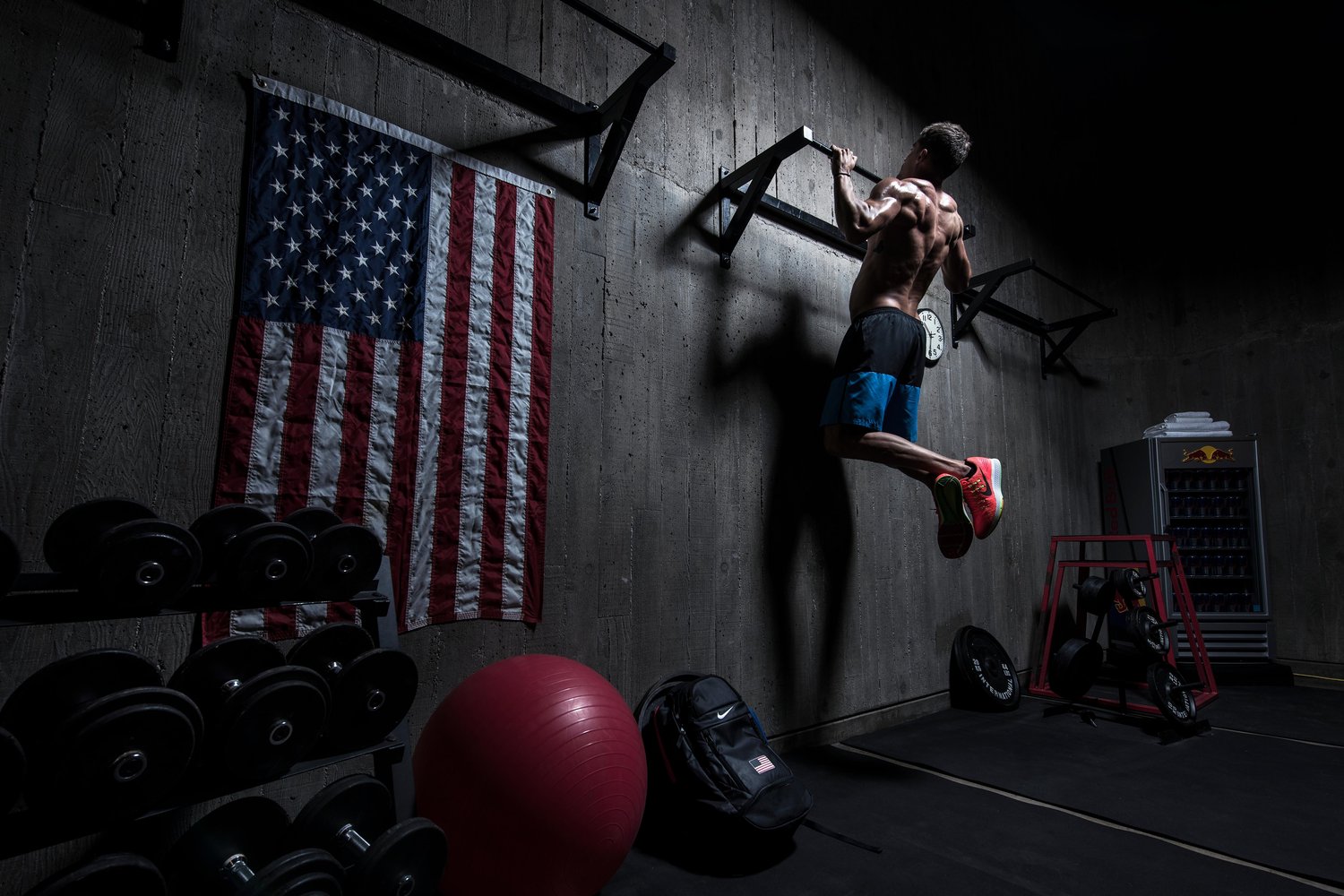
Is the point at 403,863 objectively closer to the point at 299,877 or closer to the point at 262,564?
the point at 299,877

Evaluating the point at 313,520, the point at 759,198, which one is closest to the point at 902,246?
the point at 759,198

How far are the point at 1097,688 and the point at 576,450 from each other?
3721 millimetres

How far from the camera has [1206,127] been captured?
559cm

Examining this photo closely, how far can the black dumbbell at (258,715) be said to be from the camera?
1.04 m

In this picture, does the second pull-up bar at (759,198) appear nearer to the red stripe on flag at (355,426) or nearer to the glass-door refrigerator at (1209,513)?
the red stripe on flag at (355,426)

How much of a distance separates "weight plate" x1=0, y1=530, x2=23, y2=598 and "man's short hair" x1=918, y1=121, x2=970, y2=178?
3.17m

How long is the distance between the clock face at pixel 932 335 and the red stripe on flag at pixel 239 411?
10.7ft

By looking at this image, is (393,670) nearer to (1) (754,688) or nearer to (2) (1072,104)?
(1) (754,688)

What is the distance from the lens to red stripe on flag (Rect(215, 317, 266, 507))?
166 cm

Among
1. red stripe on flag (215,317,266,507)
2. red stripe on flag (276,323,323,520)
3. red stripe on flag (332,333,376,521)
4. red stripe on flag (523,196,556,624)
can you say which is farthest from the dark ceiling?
red stripe on flag (215,317,266,507)

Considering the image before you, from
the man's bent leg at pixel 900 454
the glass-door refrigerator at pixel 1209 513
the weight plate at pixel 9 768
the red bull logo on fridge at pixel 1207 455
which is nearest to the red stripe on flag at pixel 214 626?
the weight plate at pixel 9 768

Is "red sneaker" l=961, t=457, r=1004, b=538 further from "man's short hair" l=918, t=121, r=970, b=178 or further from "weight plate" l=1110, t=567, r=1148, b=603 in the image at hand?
"weight plate" l=1110, t=567, r=1148, b=603

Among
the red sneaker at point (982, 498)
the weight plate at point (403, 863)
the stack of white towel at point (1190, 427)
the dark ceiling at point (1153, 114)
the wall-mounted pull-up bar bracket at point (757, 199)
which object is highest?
the dark ceiling at point (1153, 114)

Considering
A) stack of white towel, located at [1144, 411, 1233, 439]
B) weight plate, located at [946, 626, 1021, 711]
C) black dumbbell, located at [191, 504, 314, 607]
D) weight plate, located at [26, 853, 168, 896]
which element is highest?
stack of white towel, located at [1144, 411, 1233, 439]
